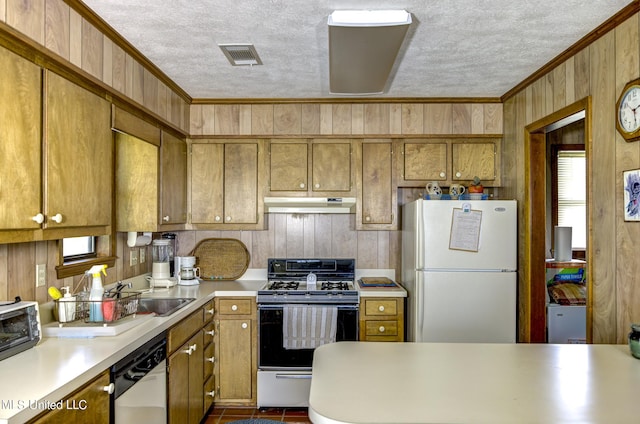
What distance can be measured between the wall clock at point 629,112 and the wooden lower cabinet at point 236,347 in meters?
2.58

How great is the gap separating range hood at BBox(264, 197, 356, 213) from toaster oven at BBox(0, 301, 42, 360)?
2092 mm

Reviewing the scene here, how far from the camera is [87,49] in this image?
2.13 meters

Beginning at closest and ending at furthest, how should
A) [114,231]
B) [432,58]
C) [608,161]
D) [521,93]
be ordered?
[608,161] < [432,58] < [114,231] < [521,93]

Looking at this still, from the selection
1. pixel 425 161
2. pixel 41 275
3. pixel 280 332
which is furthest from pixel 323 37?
pixel 280 332

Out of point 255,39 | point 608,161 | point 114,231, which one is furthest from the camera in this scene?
point 114,231

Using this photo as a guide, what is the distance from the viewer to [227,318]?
11.2 feet

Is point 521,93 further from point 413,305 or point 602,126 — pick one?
point 413,305

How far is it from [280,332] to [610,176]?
2349 millimetres

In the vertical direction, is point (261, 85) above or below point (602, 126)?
above

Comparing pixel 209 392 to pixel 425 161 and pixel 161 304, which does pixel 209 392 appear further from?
pixel 425 161

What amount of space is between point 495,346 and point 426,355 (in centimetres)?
34

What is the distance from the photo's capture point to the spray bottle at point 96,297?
2.11m

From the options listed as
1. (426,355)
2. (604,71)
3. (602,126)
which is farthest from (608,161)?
(426,355)

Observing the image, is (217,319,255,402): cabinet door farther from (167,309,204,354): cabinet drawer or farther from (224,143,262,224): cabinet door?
(224,143,262,224): cabinet door
